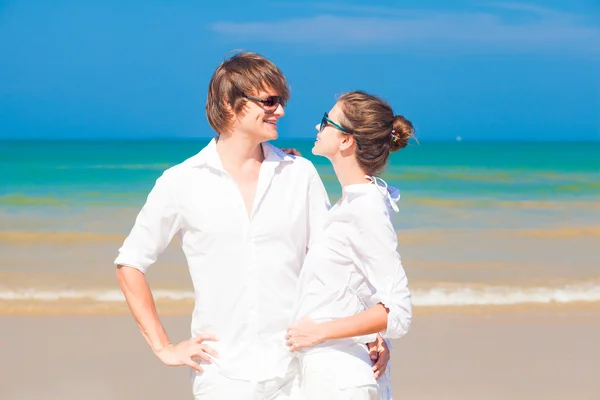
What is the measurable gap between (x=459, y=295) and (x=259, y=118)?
21.1 ft

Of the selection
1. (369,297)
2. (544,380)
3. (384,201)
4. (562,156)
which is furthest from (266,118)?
(562,156)

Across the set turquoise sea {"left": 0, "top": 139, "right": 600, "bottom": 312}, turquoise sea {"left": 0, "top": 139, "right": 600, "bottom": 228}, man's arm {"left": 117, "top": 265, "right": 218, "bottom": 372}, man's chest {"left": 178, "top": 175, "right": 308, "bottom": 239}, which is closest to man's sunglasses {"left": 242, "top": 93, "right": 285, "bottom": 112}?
man's chest {"left": 178, "top": 175, "right": 308, "bottom": 239}

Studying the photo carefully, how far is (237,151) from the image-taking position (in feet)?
10.6

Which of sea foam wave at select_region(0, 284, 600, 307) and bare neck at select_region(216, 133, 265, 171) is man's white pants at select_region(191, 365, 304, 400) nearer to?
bare neck at select_region(216, 133, 265, 171)

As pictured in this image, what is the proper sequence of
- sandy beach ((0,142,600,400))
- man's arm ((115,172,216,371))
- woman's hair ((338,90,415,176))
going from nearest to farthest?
woman's hair ((338,90,415,176)), man's arm ((115,172,216,371)), sandy beach ((0,142,600,400))

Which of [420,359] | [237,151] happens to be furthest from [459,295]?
[237,151]

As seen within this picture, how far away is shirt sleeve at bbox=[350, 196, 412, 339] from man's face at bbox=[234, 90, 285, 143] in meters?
0.54

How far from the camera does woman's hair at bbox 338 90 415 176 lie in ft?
9.82

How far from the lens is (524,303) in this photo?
8.80 m

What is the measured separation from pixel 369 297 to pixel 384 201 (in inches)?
13.5

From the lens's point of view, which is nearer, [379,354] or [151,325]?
[379,354]

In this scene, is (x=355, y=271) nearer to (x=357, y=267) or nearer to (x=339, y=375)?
(x=357, y=267)

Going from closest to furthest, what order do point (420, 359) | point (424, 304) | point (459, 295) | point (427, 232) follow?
point (420, 359) < point (424, 304) < point (459, 295) < point (427, 232)

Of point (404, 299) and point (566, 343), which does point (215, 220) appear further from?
point (566, 343)
